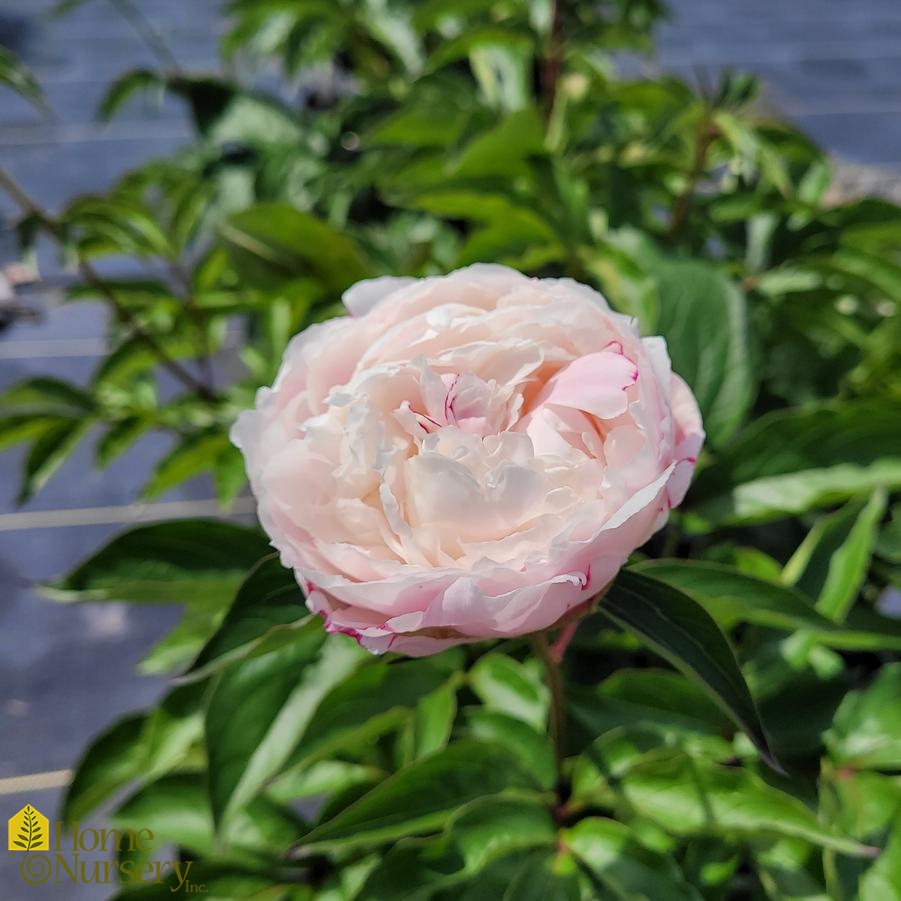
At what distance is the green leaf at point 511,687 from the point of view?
0.40 m

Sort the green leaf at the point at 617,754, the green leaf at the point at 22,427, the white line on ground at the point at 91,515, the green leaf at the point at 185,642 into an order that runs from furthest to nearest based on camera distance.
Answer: the white line on ground at the point at 91,515 < the green leaf at the point at 22,427 < the green leaf at the point at 185,642 < the green leaf at the point at 617,754

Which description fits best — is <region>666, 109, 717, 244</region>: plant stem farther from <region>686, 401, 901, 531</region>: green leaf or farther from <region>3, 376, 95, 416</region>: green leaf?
<region>3, 376, 95, 416</region>: green leaf

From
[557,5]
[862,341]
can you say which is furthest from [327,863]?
[557,5]

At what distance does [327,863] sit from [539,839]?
0.41 feet

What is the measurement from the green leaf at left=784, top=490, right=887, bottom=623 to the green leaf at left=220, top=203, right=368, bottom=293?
0.28 meters

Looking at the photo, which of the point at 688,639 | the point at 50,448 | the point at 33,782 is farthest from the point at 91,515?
the point at 688,639

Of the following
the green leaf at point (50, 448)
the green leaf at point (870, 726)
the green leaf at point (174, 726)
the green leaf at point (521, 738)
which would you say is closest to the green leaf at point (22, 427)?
the green leaf at point (50, 448)

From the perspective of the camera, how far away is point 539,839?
332 mm

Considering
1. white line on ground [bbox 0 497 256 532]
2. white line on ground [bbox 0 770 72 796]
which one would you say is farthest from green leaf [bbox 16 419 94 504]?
white line on ground [bbox 0 497 256 532]

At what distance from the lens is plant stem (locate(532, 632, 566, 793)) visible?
30cm

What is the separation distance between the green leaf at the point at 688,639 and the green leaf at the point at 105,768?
263mm

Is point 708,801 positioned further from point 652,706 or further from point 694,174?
point 694,174

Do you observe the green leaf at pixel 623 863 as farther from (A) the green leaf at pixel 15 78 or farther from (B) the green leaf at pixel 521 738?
(A) the green leaf at pixel 15 78

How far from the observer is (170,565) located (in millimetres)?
358
